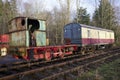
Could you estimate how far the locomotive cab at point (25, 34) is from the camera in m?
14.6

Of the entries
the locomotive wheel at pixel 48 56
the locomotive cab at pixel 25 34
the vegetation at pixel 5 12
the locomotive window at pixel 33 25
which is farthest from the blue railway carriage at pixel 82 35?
the vegetation at pixel 5 12

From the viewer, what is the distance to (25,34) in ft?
48.5

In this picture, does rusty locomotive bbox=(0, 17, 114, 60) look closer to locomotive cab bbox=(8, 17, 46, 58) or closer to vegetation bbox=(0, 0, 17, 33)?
locomotive cab bbox=(8, 17, 46, 58)

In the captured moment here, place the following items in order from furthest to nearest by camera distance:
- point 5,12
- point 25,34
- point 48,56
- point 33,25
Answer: point 5,12, point 48,56, point 33,25, point 25,34

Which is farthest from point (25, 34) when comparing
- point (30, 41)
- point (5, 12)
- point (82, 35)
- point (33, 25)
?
point (5, 12)

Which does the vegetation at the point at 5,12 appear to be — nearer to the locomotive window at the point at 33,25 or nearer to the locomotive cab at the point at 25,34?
the locomotive cab at the point at 25,34

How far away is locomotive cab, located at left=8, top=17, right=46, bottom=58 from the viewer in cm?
1464

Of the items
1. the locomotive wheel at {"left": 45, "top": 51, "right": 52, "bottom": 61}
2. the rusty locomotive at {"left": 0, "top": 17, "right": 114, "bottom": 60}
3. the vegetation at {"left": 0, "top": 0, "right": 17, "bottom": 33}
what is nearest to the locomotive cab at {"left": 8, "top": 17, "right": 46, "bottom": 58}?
the rusty locomotive at {"left": 0, "top": 17, "right": 114, "bottom": 60}

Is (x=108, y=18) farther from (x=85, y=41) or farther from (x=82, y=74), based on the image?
(x=82, y=74)

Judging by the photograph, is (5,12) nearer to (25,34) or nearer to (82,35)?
(82,35)

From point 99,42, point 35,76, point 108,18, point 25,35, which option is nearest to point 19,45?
point 25,35

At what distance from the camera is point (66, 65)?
46.7ft

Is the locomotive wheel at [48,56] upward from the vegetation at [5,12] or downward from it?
downward

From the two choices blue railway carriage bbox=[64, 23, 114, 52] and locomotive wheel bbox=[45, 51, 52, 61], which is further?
blue railway carriage bbox=[64, 23, 114, 52]
